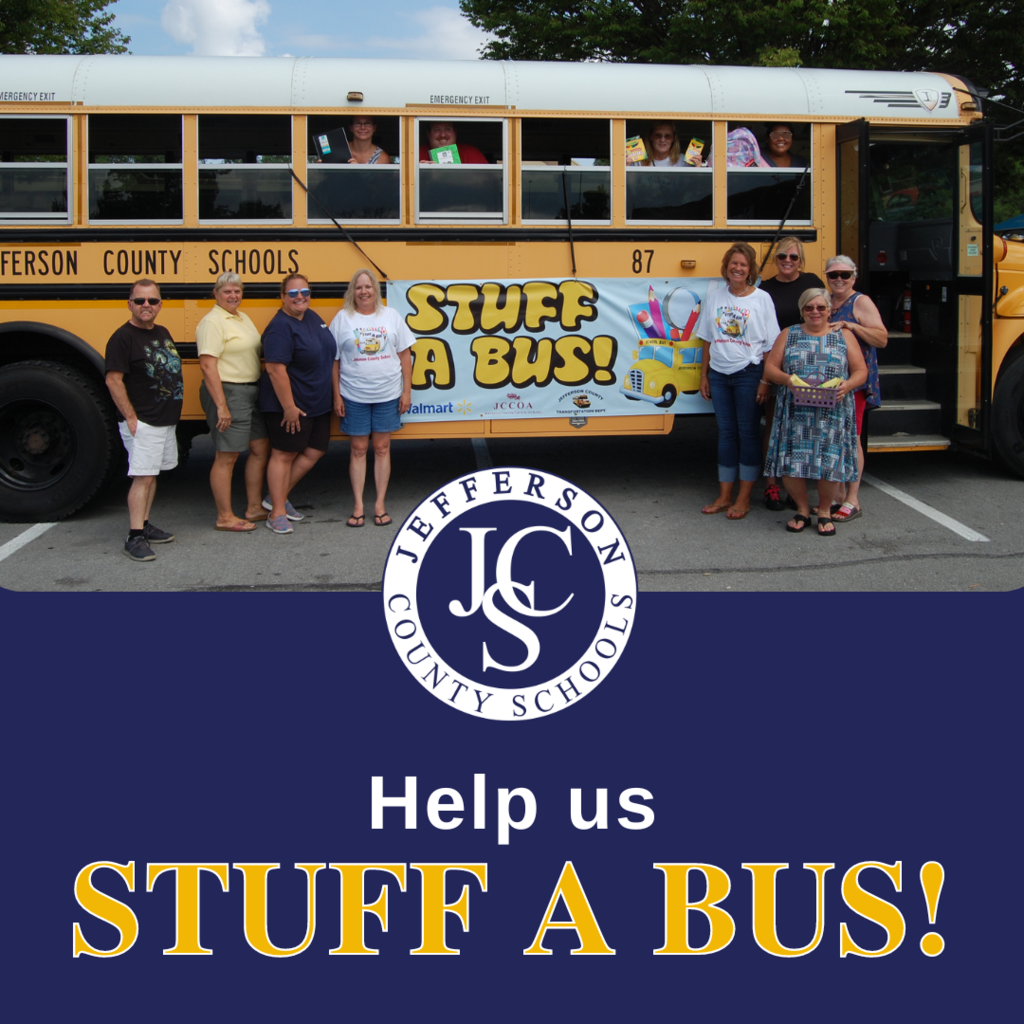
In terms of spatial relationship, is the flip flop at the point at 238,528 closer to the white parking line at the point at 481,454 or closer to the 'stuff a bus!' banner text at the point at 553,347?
the 'stuff a bus!' banner text at the point at 553,347

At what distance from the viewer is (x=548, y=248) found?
6.73 metres

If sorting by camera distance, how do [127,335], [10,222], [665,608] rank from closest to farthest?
[665,608]
[127,335]
[10,222]

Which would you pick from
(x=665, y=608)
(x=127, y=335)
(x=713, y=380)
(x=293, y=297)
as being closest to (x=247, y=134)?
(x=293, y=297)

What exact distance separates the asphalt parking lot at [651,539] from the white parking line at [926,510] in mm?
17

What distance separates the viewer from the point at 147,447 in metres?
5.96

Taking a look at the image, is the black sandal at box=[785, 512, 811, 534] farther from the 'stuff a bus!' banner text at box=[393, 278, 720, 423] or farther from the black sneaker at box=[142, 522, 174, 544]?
the black sneaker at box=[142, 522, 174, 544]

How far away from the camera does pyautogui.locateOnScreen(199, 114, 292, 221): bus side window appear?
6414 millimetres

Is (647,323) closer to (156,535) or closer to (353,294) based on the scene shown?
(353,294)

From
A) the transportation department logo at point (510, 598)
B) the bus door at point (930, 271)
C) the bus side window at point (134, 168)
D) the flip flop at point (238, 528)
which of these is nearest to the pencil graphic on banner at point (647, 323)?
the bus door at point (930, 271)

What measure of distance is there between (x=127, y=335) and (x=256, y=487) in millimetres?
1257

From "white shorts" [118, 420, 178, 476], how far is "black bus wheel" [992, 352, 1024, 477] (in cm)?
526

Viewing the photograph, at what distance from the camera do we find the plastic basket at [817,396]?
6.07 metres

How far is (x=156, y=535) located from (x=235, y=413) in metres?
0.84

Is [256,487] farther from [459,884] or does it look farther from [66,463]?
[459,884]
